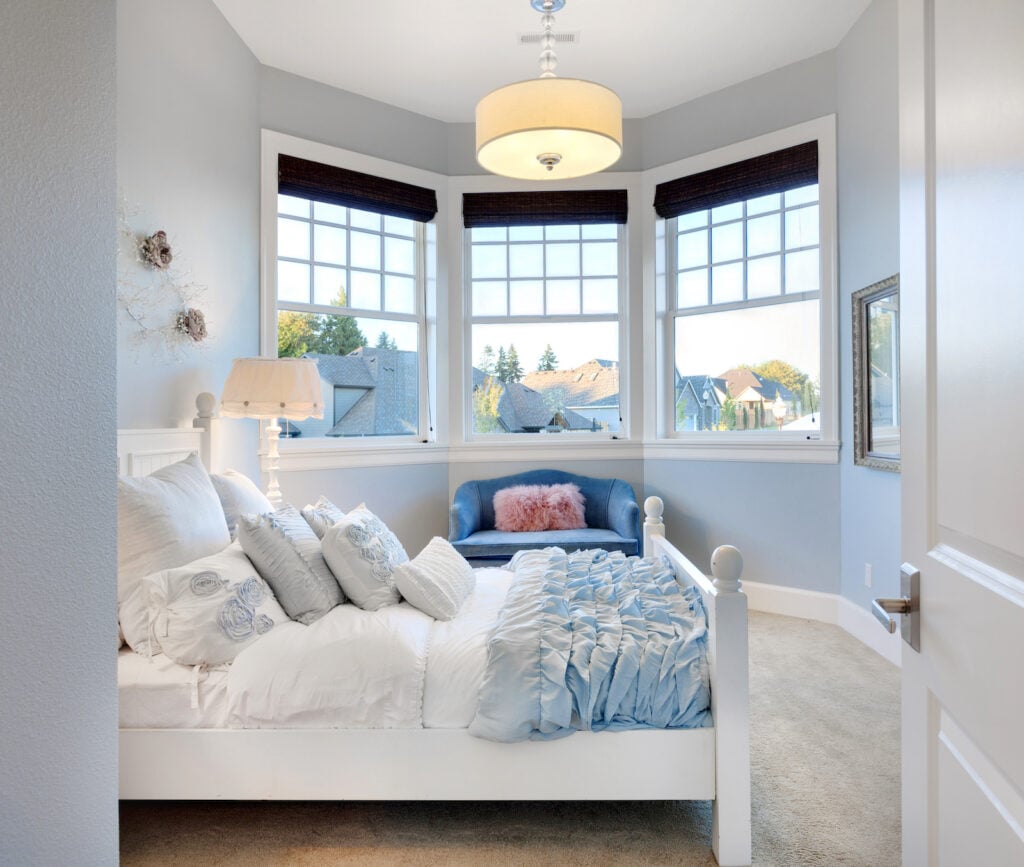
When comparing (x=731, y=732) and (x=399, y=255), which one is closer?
(x=731, y=732)

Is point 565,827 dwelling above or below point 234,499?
below

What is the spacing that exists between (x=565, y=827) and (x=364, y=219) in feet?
12.3

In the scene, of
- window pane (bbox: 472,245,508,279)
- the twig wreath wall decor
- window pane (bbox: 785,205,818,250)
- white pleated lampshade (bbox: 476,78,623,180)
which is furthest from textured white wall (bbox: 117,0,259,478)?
window pane (bbox: 785,205,818,250)

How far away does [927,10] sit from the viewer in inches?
35.7

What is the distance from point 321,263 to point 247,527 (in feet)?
8.60

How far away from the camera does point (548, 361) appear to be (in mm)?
5031

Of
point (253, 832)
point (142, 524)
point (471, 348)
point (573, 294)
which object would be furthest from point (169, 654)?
point (573, 294)

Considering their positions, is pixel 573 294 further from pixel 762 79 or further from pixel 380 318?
pixel 762 79

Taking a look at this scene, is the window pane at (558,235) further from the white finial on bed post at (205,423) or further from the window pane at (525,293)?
the white finial on bed post at (205,423)

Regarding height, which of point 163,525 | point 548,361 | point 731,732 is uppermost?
point 548,361

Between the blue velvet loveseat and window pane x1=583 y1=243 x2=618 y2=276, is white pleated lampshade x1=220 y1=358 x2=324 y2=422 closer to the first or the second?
the blue velvet loveseat

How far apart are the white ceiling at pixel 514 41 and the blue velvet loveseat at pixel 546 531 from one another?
247 cm

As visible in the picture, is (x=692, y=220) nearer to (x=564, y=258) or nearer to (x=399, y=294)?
(x=564, y=258)

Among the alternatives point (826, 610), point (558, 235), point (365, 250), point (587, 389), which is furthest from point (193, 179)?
point (826, 610)
